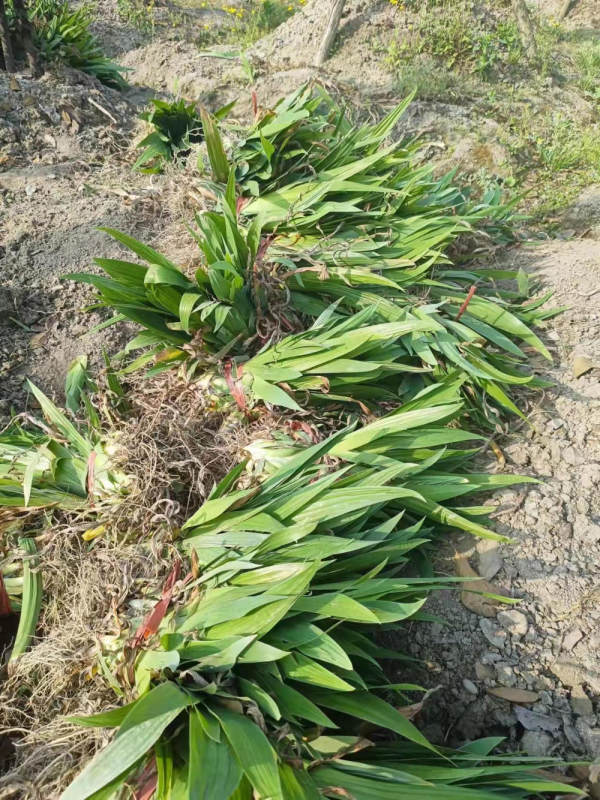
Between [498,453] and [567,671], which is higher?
[498,453]

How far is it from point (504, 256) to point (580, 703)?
87.6 inches

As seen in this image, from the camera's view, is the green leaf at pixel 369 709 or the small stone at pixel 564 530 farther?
the small stone at pixel 564 530

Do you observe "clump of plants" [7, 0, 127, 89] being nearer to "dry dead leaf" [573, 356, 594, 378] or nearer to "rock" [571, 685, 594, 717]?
"dry dead leaf" [573, 356, 594, 378]

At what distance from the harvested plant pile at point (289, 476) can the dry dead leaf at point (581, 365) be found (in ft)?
0.58

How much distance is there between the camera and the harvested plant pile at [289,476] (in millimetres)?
1159

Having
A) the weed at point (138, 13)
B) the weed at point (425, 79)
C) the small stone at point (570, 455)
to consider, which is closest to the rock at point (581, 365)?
the small stone at point (570, 455)

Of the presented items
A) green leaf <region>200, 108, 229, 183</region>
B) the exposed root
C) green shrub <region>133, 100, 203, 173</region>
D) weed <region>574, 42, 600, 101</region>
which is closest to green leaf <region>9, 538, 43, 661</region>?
the exposed root

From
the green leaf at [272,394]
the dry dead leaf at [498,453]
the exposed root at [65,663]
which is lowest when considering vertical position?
the dry dead leaf at [498,453]

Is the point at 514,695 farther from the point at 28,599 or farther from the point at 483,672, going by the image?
the point at 28,599

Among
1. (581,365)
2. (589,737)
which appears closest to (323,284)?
(581,365)

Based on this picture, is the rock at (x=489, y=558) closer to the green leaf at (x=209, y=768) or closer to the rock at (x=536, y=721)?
the rock at (x=536, y=721)

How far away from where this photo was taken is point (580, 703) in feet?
4.75

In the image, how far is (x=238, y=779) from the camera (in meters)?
1.03

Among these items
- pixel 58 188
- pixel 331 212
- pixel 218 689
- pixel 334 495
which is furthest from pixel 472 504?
pixel 58 188
